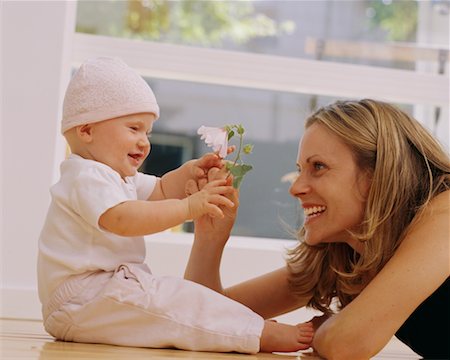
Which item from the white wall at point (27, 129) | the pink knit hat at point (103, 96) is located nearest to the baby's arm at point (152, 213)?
the pink knit hat at point (103, 96)

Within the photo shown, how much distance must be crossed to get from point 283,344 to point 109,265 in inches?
17.8

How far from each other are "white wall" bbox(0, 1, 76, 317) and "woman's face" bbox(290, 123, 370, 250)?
112cm

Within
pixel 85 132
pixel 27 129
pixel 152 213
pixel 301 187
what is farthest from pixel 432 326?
pixel 27 129

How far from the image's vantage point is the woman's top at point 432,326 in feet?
6.18

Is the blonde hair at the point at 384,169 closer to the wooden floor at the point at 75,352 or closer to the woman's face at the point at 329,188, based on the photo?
the woman's face at the point at 329,188

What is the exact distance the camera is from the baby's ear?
1.89 m

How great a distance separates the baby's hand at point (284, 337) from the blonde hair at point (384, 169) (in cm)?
20

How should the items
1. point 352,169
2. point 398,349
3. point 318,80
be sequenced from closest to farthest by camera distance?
point 352,169 → point 398,349 → point 318,80

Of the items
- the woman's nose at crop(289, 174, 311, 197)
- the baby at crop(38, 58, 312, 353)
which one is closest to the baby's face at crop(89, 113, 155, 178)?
the baby at crop(38, 58, 312, 353)

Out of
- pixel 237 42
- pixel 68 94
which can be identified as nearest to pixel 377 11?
pixel 237 42

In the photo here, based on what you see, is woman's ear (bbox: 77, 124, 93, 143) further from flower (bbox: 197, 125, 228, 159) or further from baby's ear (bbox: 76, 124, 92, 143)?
flower (bbox: 197, 125, 228, 159)

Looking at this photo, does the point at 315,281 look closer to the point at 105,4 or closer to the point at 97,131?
the point at 97,131

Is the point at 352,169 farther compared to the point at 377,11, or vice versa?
the point at 377,11

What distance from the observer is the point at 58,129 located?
2857 mm
